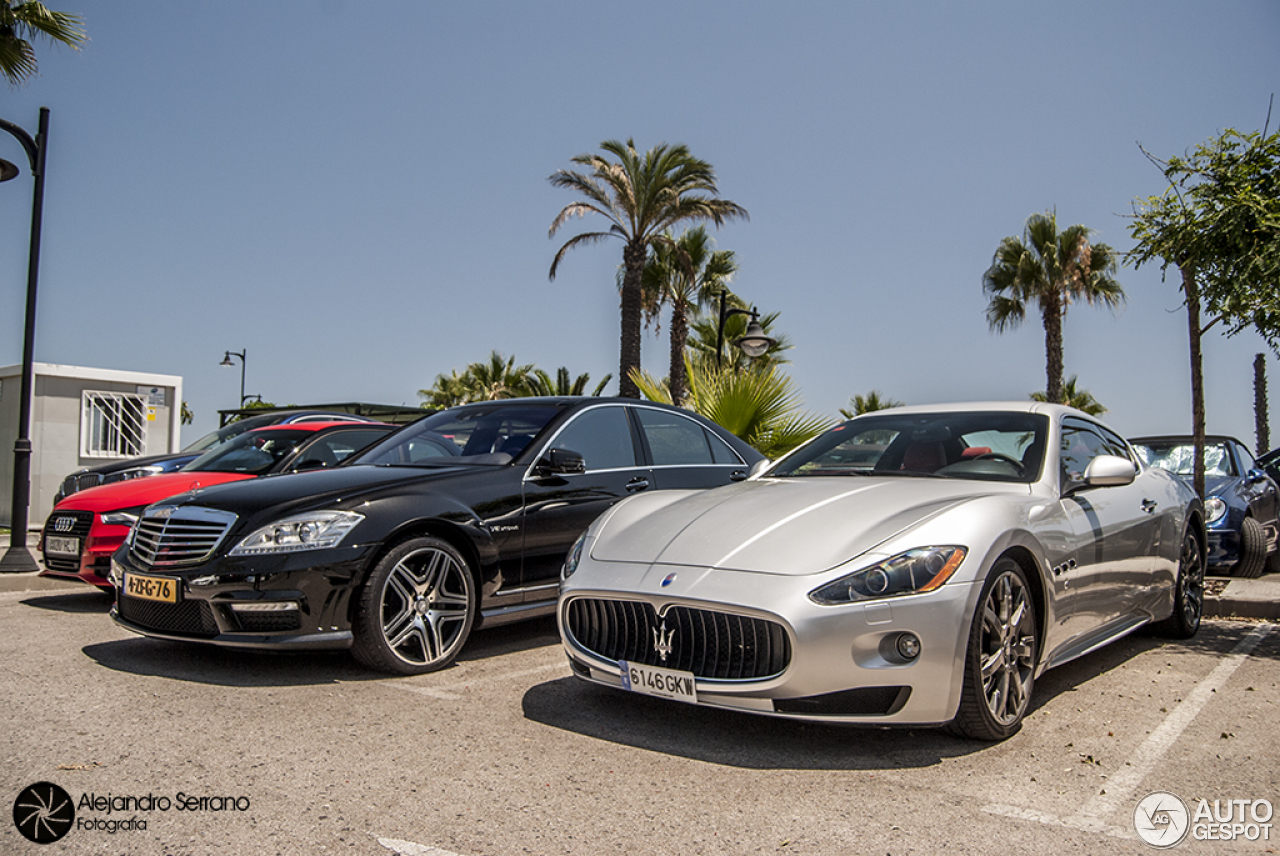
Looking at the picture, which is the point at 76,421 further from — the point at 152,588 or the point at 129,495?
the point at 152,588

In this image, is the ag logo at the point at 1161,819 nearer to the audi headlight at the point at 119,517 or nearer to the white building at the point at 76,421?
the audi headlight at the point at 119,517

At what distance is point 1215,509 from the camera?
857 centimetres

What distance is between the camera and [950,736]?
3768 millimetres

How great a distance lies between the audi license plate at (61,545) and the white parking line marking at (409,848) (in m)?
5.32

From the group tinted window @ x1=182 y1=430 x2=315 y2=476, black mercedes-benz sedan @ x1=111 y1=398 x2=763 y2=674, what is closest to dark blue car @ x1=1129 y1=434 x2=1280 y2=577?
black mercedes-benz sedan @ x1=111 y1=398 x2=763 y2=674

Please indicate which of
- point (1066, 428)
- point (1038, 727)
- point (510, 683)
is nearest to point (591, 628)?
point (510, 683)

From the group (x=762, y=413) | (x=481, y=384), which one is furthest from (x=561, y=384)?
(x=762, y=413)

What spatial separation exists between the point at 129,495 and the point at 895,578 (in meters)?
6.05

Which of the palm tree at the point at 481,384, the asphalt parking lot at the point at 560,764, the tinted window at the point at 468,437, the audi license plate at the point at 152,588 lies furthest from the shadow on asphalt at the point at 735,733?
the palm tree at the point at 481,384

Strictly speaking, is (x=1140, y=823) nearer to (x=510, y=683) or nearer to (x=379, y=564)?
(x=510, y=683)

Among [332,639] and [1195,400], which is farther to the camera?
[1195,400]

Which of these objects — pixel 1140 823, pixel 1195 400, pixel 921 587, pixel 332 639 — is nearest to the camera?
pixel 1140 823

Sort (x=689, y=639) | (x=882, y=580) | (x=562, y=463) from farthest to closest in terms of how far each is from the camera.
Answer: (x=562, y=463), (x=689, y=639), (x=882, y=580)

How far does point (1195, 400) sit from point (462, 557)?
7827mm
